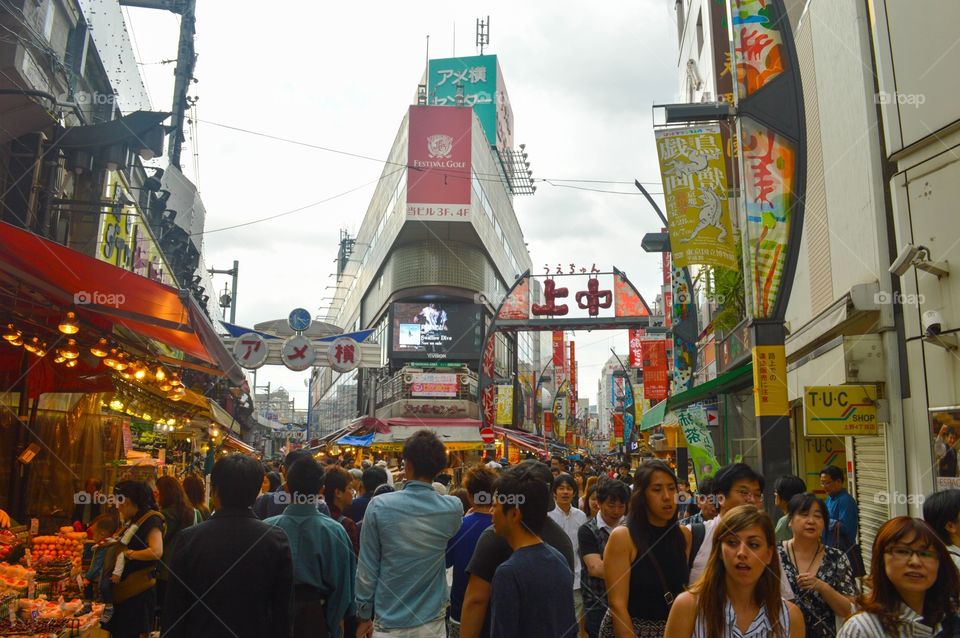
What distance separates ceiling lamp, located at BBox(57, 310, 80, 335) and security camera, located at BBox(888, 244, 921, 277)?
909 cm

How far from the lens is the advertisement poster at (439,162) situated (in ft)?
140

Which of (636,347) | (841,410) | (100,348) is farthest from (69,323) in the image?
(636,347)

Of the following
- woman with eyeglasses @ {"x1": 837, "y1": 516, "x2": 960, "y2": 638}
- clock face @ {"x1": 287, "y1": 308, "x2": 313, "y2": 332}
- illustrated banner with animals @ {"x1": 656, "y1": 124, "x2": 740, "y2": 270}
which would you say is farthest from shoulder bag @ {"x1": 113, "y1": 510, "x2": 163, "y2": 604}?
clock face @ {"x1": 287, "y1": 308, "x2": 313, "y2": 332}

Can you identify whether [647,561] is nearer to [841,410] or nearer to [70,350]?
[841,410]

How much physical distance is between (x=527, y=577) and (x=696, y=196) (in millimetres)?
9854

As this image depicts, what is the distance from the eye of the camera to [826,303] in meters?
12.2

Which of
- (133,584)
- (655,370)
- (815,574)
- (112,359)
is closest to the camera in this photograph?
(815,574)

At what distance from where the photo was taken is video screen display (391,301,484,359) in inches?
1800

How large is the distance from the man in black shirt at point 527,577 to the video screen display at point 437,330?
4173 cm

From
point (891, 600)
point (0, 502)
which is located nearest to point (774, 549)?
point (891, 600)

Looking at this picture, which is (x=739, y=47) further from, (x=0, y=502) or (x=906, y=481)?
(x=0, y=502)

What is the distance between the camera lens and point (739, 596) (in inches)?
119

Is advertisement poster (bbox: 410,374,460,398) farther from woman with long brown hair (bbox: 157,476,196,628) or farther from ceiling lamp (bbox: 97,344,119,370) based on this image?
woman with long brown hair (bbox: 157,476,196,628)

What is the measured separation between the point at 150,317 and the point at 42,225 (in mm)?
5037
